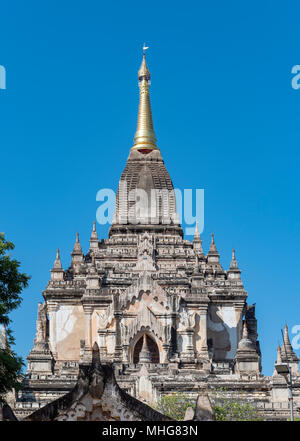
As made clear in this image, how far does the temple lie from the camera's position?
49844 mm

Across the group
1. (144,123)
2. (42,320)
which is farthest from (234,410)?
(144,123)

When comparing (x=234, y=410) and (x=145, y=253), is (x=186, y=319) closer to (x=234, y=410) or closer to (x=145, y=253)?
(x=145, y=253)

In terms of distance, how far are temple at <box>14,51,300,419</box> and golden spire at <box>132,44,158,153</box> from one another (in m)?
0.12

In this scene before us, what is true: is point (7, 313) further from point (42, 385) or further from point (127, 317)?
point (127, 317)

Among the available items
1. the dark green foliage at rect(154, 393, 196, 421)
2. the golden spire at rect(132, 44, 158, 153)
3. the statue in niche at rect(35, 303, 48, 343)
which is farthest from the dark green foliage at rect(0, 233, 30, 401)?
the golden spire at rect(132, 44, 158, 153)

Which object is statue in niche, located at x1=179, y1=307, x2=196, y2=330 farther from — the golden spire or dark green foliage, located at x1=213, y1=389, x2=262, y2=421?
the golden spire

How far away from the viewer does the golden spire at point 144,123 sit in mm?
79812

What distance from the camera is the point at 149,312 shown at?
59.9 m

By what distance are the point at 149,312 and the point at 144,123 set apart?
979 inches

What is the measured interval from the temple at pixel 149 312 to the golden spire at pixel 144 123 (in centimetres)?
12

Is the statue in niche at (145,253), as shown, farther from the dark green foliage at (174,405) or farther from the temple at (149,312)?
the dark green foliage at (174,405)

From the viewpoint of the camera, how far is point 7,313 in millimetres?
28828

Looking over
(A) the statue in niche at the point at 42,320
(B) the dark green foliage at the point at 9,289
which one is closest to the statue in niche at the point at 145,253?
(A) the statue in niche at the point at 42,320
